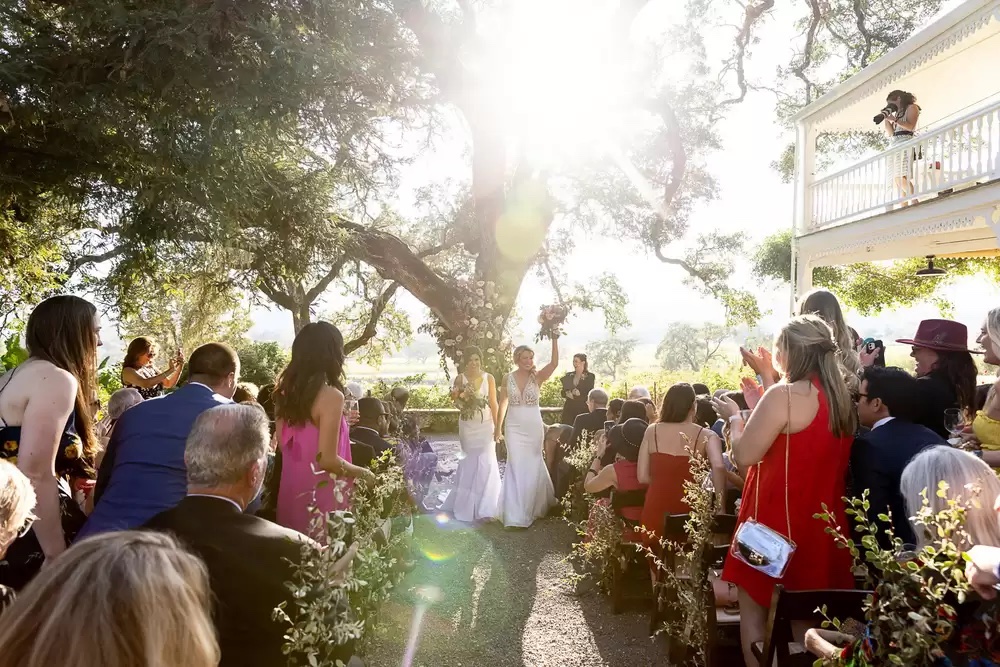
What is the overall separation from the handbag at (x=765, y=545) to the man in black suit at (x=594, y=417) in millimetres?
4903

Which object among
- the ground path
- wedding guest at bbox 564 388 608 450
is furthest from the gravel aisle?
wedding guest at bbox 564 388 608 450

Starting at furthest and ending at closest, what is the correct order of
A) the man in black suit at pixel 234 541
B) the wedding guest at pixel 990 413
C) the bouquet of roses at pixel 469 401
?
1. the bouquet of roses at pixel 469 401
2. the wedding guest at pixel 990 413
3. the man in black suit at pixel 234 541

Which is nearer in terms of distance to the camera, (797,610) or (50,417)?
(797,610)

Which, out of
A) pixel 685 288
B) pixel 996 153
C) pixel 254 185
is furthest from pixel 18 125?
pixel 685 288

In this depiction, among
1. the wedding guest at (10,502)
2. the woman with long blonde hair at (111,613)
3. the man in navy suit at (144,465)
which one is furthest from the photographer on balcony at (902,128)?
the woman with long blonde hair at (111,613)

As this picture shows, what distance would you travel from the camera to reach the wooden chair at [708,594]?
12.1ft

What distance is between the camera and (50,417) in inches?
119

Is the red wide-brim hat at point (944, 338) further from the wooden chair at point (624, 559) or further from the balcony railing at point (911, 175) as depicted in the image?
the balcony railing at point (911, 175)

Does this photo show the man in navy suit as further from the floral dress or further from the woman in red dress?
the woman in red dress

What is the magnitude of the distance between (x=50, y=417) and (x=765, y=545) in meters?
3.16

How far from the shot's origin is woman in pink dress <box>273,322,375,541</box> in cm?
397

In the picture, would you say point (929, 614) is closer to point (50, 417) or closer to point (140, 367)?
point (50, 417)

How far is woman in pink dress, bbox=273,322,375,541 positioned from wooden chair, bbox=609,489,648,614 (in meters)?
2.44

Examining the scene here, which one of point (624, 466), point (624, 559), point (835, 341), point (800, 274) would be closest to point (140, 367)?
point (624, 466)
